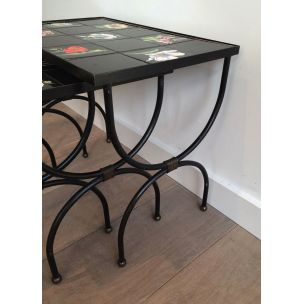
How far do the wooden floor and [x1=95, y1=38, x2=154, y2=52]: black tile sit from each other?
0.63 m

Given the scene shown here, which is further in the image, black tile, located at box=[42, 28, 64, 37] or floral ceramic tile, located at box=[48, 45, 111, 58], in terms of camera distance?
black tile, located at box=[42, 28, 64, 37]

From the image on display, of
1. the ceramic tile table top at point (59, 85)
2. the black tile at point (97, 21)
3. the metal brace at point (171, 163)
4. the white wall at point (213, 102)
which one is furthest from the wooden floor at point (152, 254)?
the black tile at point (97, 21)

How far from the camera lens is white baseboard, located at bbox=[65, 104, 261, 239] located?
112cm

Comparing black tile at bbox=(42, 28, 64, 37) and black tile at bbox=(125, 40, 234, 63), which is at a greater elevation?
black tile at bbox=(42, 28, 64, 37)

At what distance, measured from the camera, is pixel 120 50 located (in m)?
0.85

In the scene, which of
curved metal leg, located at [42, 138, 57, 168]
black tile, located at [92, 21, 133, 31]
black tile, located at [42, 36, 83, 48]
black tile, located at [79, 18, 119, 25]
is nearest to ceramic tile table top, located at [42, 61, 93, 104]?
black tile, located at [42, 36, 83, 48]

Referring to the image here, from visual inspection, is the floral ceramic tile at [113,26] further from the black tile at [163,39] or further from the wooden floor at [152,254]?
the wooden floor at [152,254]

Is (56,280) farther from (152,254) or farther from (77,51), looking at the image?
(77,51)

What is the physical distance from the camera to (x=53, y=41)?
3.13 feet

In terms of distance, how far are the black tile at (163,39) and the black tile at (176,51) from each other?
0.04 metres

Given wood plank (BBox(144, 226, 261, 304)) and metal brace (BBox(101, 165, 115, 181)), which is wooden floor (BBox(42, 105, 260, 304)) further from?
metal brace (BBox(101, 165, 115, 181))

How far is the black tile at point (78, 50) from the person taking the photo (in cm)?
80
